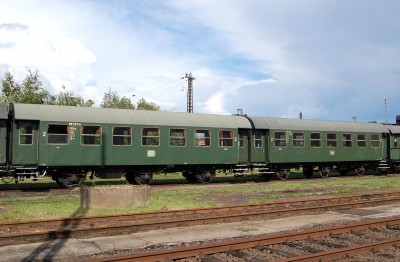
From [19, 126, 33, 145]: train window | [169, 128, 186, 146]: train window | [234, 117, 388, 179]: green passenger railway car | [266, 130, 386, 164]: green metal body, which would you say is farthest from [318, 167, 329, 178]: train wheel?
[19, 126, 33, 145]: train window

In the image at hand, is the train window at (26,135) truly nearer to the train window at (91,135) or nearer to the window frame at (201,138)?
the train window at (91,135)

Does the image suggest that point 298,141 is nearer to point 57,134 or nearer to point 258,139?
point 258,139

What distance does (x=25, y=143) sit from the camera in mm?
Answer: 16797

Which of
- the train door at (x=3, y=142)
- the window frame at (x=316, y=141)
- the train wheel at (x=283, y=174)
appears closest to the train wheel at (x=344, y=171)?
the window frame at (x=316, y=141)

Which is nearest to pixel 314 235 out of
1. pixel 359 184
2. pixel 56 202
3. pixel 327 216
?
pixel 327 216

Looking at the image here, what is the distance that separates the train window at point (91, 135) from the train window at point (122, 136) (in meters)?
0.72

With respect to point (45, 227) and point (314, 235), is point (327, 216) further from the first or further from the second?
point (45, 227)

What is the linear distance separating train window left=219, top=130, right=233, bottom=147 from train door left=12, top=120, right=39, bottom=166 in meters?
8.98

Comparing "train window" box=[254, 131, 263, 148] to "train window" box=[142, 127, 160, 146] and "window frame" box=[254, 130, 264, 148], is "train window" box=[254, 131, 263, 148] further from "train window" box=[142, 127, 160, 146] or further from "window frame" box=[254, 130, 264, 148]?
"train window" box=[142, 127, 160, 146]

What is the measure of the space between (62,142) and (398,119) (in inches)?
1776

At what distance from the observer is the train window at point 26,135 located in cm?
1678

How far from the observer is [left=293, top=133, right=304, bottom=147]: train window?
24016 millimetres

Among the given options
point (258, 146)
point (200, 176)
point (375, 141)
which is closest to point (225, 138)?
point (200, 176)

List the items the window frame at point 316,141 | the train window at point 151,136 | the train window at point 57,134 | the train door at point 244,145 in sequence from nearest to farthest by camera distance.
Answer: the train window at point 57,134
the train window at point 151,136
the train door at point 244,145
the window frame at point 316,141
